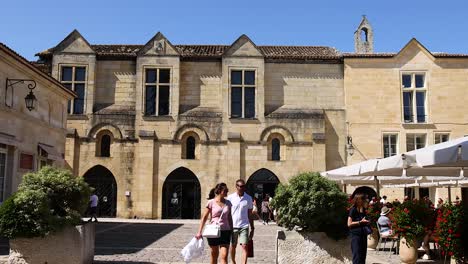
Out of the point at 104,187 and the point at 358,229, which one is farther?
the point at 104,187

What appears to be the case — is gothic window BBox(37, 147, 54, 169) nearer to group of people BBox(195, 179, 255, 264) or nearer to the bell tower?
group of people BBox(195, 179, 255, 264)

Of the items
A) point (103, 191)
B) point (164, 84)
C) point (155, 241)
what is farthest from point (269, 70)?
point (155, 241)

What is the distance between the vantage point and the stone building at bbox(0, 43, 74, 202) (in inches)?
683

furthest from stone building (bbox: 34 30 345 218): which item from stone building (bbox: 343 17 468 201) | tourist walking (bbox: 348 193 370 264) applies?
tourist walking (bbox: 348 193 370 264)

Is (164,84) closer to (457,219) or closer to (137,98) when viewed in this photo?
(137,98)

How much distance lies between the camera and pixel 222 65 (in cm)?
3077

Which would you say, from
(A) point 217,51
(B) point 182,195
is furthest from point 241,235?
(A) point 217,51

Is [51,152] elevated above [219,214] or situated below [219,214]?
above

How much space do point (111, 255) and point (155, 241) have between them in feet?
12.8

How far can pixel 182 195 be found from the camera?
30.1 metres

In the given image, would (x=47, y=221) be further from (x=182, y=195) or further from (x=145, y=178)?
(x=182, y=195)

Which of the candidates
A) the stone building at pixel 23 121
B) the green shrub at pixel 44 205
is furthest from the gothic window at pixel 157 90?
the green shrub at pixel 44 205

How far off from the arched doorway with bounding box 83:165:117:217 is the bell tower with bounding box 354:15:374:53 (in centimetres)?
1857

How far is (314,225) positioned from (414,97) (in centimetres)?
2290
